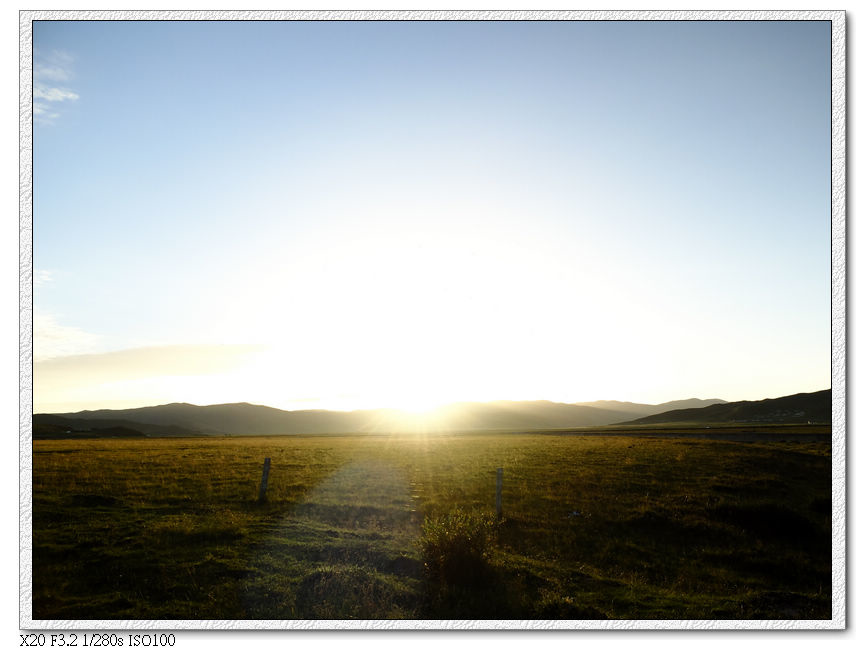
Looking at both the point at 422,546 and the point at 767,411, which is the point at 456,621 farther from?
the point at 767,411

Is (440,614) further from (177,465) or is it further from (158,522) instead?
(177,465)

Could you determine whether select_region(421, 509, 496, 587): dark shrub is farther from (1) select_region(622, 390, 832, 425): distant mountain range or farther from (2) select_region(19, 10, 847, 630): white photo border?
(1) select_region(622, 390, 832, 425): distant mountain range

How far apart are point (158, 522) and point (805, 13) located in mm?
19761

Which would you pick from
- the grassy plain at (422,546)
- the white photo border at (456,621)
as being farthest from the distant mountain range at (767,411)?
the white photo border at (456,621)

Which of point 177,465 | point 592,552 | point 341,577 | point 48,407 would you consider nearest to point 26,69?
A: point 48,407

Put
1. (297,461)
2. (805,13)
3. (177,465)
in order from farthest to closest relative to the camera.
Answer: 1. (297,461)
2. (177,465)
3. (805,13)

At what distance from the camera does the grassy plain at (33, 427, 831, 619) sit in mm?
10273

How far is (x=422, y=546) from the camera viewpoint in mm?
12133

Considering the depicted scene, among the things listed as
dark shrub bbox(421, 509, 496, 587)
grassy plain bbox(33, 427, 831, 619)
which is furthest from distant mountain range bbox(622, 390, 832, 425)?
dark shrub bbox(421, 509, 496, 587)

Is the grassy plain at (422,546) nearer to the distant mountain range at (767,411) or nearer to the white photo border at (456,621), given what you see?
the white photo border at (456,621)

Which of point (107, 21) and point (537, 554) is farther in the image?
point (537, 554)

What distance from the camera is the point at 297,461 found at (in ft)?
103

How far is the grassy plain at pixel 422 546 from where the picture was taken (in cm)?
1027
